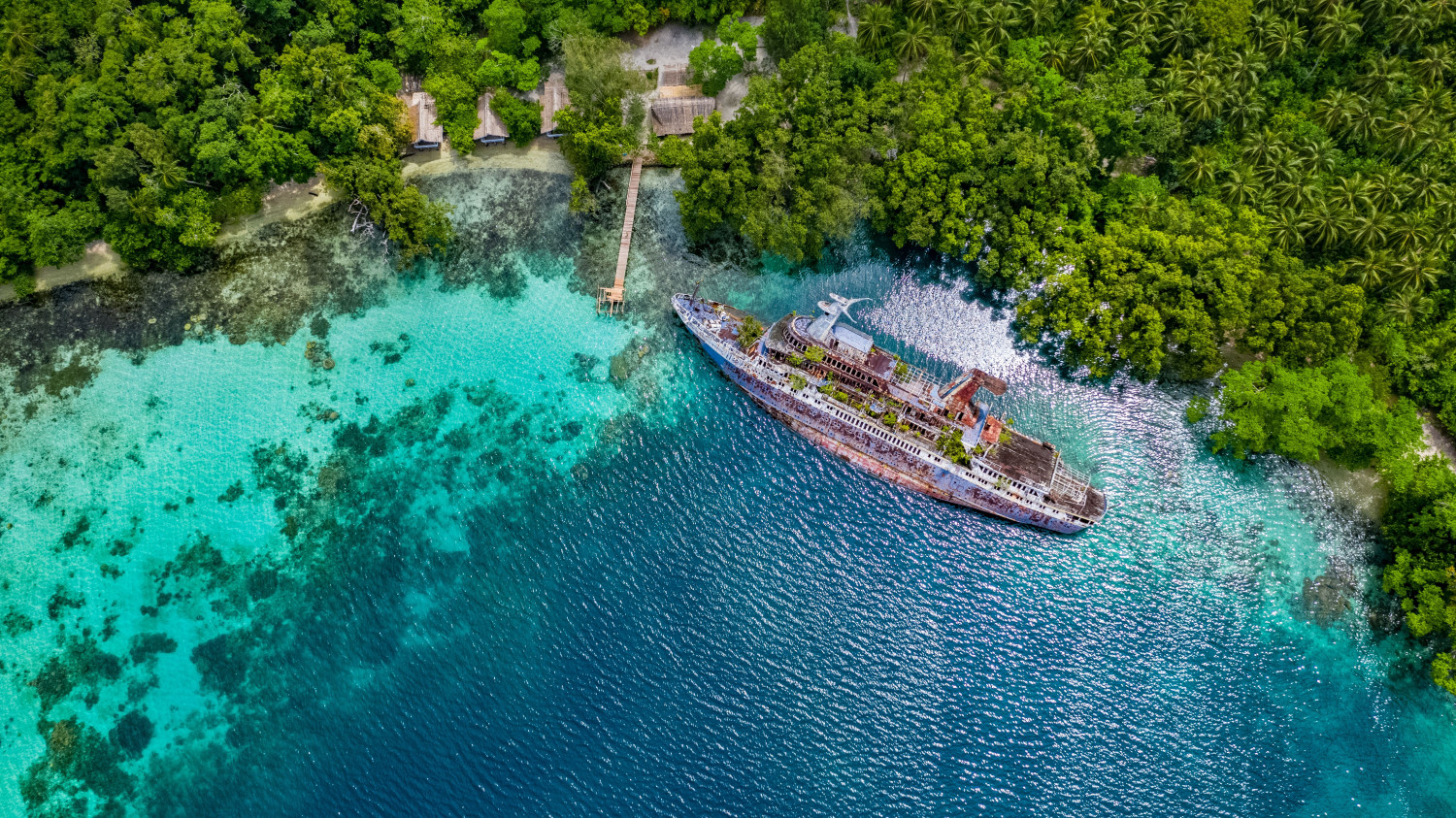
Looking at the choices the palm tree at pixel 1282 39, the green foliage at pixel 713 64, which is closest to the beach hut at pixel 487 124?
the green foliage at pixel 713 64

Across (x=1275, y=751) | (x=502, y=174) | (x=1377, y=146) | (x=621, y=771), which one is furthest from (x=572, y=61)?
(x=1275, y=751)

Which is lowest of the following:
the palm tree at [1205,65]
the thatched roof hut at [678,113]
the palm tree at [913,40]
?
the thatched roof hut at [678,113]

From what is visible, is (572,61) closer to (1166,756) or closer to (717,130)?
(717,130)

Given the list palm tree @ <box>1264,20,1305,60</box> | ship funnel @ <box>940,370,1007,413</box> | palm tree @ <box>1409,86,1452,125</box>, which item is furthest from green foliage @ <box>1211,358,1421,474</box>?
palm tree @ <box>1264,20,1305,60</box>

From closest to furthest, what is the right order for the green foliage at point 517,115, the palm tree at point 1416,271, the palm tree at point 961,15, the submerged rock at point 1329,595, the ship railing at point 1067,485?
1. the submerged rock at point 1329,595
2. the ship railing at point 1067,485
3. the palm tree at point 1416,271
4. the palm tree at point 961,15
5. the green foliage at point 517,115

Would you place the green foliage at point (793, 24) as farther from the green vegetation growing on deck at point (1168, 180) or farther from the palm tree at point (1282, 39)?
the palm tree at point (1282, 39)
